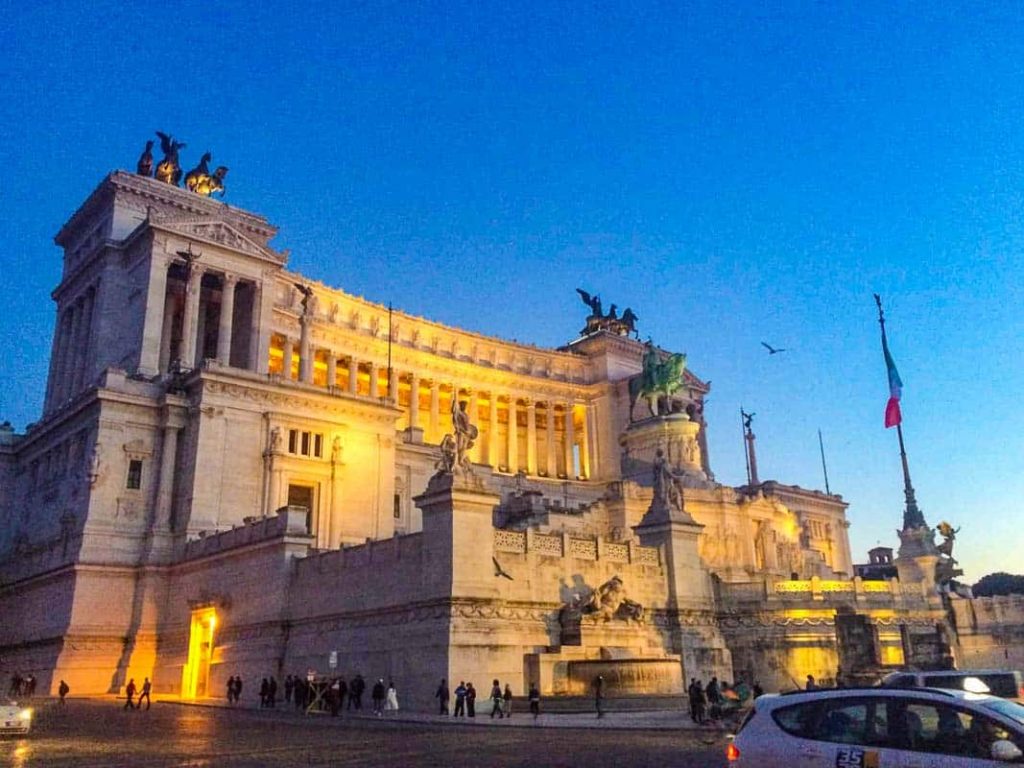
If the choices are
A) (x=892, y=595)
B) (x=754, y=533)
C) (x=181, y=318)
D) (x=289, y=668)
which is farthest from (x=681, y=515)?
(x=181, y=318)

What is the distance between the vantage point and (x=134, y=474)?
5034cm

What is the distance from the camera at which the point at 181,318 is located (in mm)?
69500

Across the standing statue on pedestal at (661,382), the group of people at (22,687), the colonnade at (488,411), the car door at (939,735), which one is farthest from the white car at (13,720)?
the standing statue on pedestal at (661,382)

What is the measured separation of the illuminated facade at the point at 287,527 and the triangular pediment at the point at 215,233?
0.53 ft

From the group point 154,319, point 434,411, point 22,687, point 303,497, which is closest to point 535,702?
point 303,497

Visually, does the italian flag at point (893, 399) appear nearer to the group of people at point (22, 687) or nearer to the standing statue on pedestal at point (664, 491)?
the standing statue on pedestal at point (664, 491)

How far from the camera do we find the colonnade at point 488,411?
83250 mm

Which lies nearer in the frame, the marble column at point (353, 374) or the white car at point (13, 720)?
the white car at point (13, 720)

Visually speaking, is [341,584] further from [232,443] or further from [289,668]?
[232,443]

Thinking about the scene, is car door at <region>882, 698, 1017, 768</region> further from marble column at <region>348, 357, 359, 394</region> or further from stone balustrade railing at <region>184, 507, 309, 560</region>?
marble column at <region>348, 357, 359, 394</region>

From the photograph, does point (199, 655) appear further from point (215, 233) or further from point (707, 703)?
point (215, 233)

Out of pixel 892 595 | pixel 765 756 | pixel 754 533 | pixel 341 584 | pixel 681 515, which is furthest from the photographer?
pixel 754 533

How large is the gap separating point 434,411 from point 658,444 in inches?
1125

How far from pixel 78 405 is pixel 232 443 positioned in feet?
30.2
